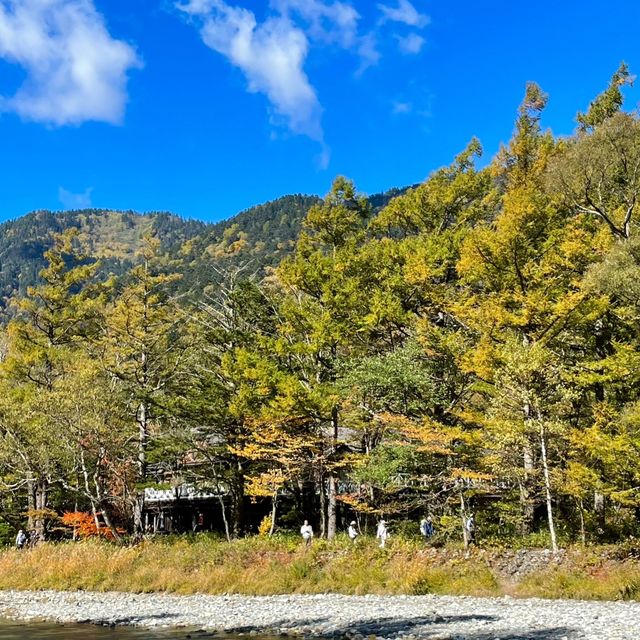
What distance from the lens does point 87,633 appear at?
15.4m

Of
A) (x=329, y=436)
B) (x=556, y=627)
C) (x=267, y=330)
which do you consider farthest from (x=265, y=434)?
(x=556, y=627)

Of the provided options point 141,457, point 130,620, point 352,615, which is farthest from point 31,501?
point 352,615

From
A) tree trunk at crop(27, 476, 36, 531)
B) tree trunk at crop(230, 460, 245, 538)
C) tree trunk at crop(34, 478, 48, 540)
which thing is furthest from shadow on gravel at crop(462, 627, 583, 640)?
tree trunk at crop(27, 476, 36, 531)

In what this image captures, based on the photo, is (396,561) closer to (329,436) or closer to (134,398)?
(329,436)

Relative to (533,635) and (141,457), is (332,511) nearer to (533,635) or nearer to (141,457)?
(141,457)

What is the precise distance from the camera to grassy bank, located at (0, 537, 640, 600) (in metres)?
17.6

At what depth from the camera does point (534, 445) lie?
20.1m

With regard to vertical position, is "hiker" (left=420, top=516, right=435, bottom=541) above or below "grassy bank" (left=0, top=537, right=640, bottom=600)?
above

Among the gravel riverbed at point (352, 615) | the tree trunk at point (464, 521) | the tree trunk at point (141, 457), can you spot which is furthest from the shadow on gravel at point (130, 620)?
the tree trunk at point (141, 457)

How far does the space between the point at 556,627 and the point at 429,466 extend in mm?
11658

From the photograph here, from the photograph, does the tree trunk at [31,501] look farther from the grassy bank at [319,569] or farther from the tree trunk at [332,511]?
the tree trunk at [332,511]

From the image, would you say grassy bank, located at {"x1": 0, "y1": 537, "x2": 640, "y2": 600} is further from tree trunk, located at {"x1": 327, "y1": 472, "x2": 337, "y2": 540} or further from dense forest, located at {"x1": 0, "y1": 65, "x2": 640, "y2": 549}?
tree trunk, located at {"x1": 327, "y1": 472, "x2": 337, "y2": 540}

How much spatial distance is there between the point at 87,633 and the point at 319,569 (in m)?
7.85

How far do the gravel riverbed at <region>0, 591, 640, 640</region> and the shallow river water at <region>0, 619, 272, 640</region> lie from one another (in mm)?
426
